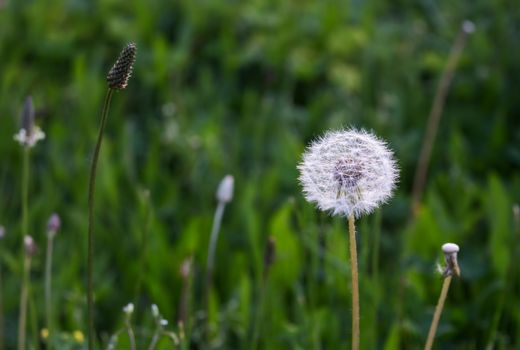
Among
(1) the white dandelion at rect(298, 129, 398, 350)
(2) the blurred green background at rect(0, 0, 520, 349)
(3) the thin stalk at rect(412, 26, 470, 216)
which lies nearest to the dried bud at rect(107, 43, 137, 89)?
(1) the white dandelion at rect(298, 129, 398, 350)

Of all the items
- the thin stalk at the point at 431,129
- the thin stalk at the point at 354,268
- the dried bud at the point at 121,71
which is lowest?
the thin stalk at the point at 354,268

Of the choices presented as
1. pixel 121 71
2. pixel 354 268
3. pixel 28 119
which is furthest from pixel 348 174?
pixel 28 119

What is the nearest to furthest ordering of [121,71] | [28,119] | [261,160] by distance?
[121,71]
[28,119]
[261,160]

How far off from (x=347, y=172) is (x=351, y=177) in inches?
0.6

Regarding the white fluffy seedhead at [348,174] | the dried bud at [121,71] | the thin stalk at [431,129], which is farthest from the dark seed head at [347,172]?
the thin stalk at [431,129]

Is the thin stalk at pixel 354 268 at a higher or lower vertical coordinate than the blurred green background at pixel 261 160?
lower

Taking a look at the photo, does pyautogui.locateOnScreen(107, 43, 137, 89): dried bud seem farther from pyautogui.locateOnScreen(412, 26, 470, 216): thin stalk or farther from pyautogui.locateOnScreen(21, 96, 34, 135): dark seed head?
pyautogui.locateOnScreen(412, 26, 470, 216): thin stalk

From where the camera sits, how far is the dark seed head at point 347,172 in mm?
1233

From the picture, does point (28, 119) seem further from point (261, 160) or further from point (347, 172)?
point (261, 160)

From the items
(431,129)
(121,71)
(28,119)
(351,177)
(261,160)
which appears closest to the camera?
(121,71)

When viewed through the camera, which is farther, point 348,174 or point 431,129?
point 431,129

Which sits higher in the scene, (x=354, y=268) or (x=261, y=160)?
(x=261, y=160)

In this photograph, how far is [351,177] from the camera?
4.05 ft

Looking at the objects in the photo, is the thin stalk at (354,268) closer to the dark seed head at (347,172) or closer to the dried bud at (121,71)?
the dark seed head at (347,172)
